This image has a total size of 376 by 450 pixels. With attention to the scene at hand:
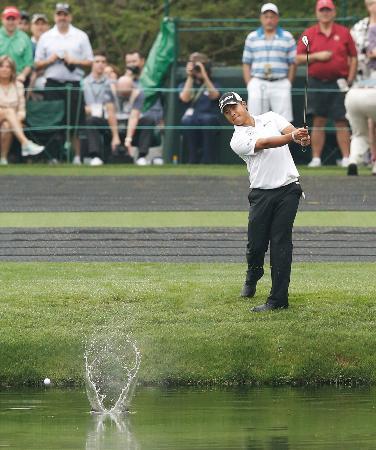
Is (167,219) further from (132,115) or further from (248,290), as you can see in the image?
(132,115)

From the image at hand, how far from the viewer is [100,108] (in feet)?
85.9

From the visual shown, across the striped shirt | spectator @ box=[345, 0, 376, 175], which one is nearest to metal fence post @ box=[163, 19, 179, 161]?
the striped shirt

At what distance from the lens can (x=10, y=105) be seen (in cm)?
2530

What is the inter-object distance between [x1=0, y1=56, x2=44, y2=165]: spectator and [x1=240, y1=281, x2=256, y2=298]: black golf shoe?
11.7m

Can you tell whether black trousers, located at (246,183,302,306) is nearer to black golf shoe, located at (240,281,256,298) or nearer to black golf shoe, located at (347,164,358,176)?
black golf shoe, located at (240,281,256,298)

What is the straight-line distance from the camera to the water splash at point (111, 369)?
12130 millimetres

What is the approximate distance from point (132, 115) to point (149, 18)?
749cm

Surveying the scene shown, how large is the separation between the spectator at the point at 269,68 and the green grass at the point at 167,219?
5.05m

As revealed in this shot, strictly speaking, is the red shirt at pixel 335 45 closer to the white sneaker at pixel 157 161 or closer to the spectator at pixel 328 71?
the spectator at pixel 328 71

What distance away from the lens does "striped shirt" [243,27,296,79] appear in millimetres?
24391

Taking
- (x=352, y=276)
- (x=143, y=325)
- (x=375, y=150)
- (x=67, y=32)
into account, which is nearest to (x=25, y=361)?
(x=143, y=325)

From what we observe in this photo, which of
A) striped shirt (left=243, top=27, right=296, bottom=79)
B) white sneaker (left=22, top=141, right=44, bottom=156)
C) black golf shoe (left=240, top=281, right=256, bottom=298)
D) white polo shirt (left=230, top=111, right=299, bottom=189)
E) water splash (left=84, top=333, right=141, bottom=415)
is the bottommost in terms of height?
water splash (left=84, top=333, right=141, bottom=415)

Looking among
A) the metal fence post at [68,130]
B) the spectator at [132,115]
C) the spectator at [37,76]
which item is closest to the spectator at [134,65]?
the spectator at [132,115]

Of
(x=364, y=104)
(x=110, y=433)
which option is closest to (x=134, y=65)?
(x=364, y=104)
